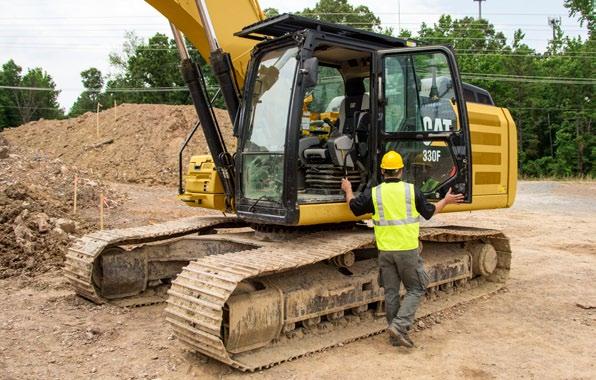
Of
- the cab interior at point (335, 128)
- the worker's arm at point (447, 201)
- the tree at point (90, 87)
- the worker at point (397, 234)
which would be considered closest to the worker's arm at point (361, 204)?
the worker at point (397, 234)

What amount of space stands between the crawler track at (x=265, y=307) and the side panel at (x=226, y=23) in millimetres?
2092

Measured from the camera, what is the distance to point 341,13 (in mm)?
49062

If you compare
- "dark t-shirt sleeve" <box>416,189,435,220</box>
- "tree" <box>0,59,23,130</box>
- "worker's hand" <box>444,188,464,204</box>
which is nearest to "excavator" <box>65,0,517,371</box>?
"worker's hand" <box>444,188,464,204</box>

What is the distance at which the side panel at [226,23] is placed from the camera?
20.3ft

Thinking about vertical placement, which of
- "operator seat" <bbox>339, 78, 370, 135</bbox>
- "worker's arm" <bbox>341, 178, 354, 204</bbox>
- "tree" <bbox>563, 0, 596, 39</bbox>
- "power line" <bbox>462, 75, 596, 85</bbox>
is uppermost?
"tree" <bbox>563, 0, 596, 39</bbox>

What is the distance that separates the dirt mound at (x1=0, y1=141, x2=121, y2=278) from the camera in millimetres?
8250

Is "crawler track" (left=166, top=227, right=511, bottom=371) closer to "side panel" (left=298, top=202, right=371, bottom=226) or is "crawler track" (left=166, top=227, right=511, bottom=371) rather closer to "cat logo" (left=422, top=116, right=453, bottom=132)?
"side panel" (left=298, top=202, right=371, bottom=226)

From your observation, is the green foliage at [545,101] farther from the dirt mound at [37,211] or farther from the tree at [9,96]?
the tree at [9,96]

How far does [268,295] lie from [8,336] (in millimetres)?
2444

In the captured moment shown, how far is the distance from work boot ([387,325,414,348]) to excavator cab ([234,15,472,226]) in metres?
Answer: 1.15

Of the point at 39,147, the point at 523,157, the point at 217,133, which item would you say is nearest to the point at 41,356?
the point at 217,133

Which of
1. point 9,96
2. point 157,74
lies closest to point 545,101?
point 157,74

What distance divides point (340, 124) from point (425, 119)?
0.94 meters

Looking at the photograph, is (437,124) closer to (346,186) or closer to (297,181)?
(346,186)
